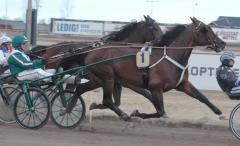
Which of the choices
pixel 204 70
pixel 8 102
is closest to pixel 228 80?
pixel 8 102

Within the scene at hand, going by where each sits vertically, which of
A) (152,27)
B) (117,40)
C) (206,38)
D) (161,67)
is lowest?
(161,67)

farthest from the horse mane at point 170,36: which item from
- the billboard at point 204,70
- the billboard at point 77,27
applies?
the billboard at point 77,27

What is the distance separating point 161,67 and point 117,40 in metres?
1.94

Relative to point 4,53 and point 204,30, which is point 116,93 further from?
point 4,53

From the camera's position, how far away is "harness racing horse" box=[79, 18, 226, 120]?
9.44 m

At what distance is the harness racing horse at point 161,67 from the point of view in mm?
9438

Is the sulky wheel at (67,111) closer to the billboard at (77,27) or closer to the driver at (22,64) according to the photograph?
the driver at (22,64)

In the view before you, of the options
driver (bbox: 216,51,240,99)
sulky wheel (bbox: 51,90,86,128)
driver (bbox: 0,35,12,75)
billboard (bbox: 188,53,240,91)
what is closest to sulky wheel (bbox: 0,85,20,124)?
driver (bbox: 0,35,12,75)

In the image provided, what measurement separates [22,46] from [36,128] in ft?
4.50

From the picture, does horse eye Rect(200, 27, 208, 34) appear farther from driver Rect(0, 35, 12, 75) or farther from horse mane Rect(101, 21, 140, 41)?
driver Rect(0, 35, 12, 75)

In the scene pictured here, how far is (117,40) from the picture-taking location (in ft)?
36.8

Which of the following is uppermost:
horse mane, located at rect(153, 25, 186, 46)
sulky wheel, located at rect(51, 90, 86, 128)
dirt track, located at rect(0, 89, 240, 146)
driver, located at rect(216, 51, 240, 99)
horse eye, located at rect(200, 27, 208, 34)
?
horse eye, located at rect(200, 27, 208, 34)

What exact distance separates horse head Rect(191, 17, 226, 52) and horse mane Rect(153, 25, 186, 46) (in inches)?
10.2

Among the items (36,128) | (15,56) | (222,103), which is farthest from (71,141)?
(222,103)
